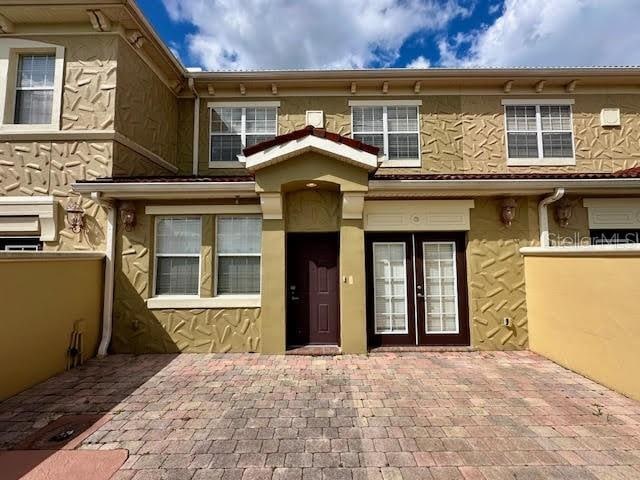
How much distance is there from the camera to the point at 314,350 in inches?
257

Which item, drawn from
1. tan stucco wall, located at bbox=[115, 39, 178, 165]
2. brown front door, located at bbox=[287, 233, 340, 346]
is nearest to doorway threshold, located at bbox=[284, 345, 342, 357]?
brown front door, located at bbox=[287, 233, 340, 346]

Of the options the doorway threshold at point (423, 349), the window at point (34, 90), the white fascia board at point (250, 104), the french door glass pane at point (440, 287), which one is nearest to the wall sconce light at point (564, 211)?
the french door glass pane at point (440, 287)

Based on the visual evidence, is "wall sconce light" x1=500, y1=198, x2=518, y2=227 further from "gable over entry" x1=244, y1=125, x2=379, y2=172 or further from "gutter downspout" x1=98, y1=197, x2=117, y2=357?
"gutter downspout" x1=98, y1=197, x2=117, y2=357

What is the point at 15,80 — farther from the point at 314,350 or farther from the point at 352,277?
the point at 314,350

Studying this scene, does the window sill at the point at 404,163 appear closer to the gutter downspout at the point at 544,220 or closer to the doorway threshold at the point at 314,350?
the gutter downspout at the point at 544,220

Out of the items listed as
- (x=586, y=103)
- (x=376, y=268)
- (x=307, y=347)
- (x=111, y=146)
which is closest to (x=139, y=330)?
(x=307, y=347)

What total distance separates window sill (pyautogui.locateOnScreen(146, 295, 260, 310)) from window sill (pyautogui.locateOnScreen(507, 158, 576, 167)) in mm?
8197

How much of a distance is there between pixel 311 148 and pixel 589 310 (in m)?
5.63

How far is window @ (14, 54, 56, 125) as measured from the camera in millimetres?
7148

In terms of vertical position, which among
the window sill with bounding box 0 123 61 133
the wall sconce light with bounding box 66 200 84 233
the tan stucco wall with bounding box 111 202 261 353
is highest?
the window sill with bounding box 0 123 61 133

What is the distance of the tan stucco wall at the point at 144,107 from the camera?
7.29 meters

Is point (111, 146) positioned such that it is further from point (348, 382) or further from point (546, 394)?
point (546, 394)

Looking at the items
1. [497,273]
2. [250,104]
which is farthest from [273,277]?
[250,104]

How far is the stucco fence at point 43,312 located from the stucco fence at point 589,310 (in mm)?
9105
